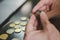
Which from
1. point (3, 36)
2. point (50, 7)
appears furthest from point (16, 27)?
point (50, 7)

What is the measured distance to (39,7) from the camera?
2.58ft

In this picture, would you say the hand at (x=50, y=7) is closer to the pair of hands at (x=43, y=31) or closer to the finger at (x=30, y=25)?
the pair of hands at (x=43, y=31)

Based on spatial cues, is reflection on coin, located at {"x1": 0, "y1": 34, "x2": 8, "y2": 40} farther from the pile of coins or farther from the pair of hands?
the pair of hands

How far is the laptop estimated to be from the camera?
Result: 90 centimetres

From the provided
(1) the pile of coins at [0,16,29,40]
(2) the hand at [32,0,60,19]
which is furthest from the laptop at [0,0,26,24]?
(2) the hand at [32,0,60,19]

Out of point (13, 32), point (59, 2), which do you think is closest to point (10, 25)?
point (13, 32)

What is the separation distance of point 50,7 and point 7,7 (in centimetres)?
32

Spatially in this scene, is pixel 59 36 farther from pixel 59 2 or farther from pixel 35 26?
pixel 59 2

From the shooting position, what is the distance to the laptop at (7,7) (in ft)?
2.96

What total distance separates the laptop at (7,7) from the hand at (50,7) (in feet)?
0.73

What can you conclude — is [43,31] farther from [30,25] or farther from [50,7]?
[50,7]

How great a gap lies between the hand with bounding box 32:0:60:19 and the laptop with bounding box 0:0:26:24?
0.22 meters

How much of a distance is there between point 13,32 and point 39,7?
19 centimetres

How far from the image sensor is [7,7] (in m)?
1.02
